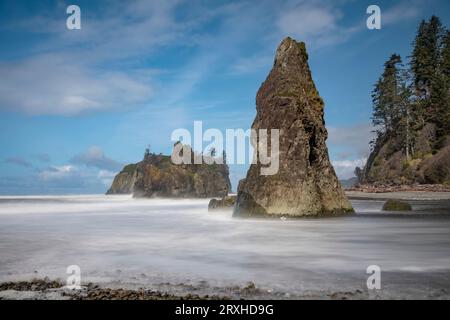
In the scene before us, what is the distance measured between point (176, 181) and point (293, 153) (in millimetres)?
80252

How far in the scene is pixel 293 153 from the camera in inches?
946

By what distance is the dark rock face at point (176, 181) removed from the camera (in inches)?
3957

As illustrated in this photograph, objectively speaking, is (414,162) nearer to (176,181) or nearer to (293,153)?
(293,153)

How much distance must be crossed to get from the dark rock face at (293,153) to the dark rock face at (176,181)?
246 ft

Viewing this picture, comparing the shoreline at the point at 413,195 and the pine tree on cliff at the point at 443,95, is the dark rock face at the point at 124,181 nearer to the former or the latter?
the pine tree on cliff at the point at 443,95

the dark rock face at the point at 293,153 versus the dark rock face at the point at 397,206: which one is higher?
the dark rock face at the point at 293,153

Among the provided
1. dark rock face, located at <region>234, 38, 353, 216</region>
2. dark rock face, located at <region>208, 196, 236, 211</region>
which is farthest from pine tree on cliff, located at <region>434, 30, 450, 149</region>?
dark rock face, located at <region>234, 38, 353, 216</region>

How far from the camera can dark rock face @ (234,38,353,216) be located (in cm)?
2320

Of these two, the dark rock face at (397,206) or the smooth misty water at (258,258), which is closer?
the smooth misty water at (258,258)

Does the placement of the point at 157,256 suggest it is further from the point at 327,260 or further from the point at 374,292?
the point at 374,292

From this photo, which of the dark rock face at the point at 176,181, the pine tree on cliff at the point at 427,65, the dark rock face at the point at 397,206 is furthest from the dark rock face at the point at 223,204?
the dark rock face at the point at 176,181

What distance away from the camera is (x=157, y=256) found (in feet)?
37.9

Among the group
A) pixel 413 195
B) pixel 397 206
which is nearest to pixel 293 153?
pixel 397 206
